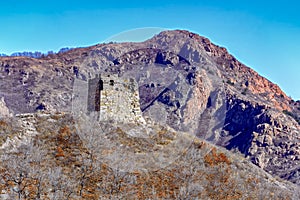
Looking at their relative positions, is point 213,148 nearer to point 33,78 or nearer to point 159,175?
point 159,175

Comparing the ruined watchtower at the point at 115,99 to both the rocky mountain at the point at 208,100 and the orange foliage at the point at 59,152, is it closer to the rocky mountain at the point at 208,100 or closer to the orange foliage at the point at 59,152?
the orange foliage at the point at 59,152

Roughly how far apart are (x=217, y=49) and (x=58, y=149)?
165m

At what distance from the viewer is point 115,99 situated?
20797 mm

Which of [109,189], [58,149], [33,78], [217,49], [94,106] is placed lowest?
[109,189]

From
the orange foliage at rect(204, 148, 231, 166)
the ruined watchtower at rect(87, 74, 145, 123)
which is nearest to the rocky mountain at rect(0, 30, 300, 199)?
the ruined watchtower at rect(87, 74, 145, 123)

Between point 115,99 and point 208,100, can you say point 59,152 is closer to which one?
point 115,99

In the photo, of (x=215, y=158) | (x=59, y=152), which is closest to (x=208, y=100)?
(x=215, y=158)

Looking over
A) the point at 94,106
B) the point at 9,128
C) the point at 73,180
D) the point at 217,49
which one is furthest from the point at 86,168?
the point at 217,49

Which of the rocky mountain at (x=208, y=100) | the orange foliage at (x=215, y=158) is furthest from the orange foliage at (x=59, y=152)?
the rocky mountain at (x=208, y=100)

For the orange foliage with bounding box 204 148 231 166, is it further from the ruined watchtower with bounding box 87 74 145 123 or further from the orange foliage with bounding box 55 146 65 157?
the orange foliage with bounding box 55 146 65 157

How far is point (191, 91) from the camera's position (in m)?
119

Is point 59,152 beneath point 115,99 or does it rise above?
beneath

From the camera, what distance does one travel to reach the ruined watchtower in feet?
67.3

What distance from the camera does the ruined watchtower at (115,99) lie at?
20516 millimetres
